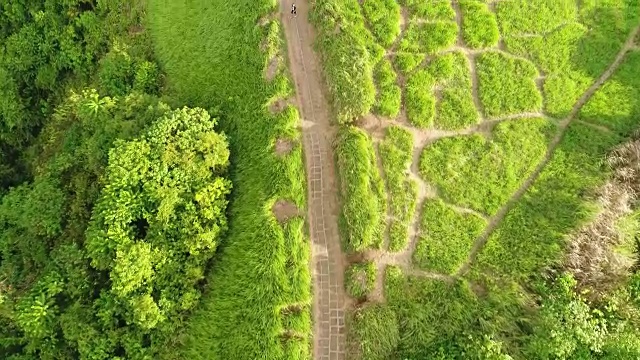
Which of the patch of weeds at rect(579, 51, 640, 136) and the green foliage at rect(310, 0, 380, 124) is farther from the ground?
the green foliage at rect(310, 0, 380, 124)

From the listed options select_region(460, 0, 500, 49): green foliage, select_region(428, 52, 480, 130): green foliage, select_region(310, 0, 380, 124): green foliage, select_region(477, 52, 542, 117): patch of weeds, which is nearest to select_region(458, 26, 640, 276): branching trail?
select_region(477, 52, 542, 117): patch of weeds

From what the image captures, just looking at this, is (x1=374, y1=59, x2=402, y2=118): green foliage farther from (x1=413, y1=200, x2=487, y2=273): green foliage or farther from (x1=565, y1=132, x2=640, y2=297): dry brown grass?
(x1=565, y1=132, x2=640, y2=297): dry brown grass

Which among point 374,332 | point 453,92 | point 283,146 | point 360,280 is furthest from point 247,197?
point 453,92

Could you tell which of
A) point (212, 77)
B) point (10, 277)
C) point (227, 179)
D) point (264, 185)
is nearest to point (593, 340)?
point (264, 185)

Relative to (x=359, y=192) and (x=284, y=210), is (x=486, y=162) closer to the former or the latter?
(x=359, y=192)

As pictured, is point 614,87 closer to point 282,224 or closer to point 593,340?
point 593,340

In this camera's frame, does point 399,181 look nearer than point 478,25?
Yes
